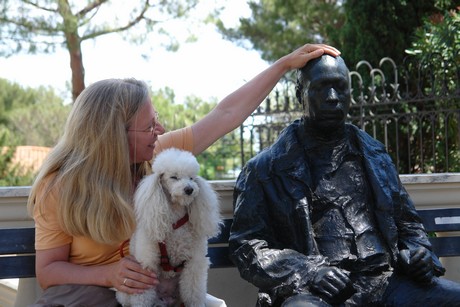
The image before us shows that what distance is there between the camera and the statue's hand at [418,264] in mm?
3305

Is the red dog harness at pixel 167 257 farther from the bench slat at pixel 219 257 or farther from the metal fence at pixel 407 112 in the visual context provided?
the metal fence at pixel 407 112

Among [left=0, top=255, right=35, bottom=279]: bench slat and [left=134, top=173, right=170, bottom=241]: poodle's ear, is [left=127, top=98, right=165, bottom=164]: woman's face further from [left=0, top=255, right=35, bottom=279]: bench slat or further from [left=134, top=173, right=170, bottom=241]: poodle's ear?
[left=0, top=255, right=35, bottom=279]: bench slat

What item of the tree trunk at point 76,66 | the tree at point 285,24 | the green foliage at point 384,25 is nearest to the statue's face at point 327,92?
the green foliage at point 384,25

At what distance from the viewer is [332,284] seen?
2.99 m

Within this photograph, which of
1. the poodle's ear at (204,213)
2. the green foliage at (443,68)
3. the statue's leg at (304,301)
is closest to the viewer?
the statue's leg at (304,301)

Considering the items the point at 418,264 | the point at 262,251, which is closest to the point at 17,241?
the point at 262,251

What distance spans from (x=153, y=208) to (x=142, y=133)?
0.45 m

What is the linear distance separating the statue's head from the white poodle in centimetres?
64

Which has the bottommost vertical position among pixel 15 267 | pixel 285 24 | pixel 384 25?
Result: pixel 15 267

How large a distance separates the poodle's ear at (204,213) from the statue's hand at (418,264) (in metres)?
0.91

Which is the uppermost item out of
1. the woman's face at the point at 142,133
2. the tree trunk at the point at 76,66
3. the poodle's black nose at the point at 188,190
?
the tree trunk at the point at 76,66

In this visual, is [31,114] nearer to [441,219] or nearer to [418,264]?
[441,219]

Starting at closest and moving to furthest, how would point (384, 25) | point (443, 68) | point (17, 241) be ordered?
1. point (17, 241)
2. point (443, 68)
3. point (384, 25)

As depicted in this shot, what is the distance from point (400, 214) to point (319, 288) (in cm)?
80
